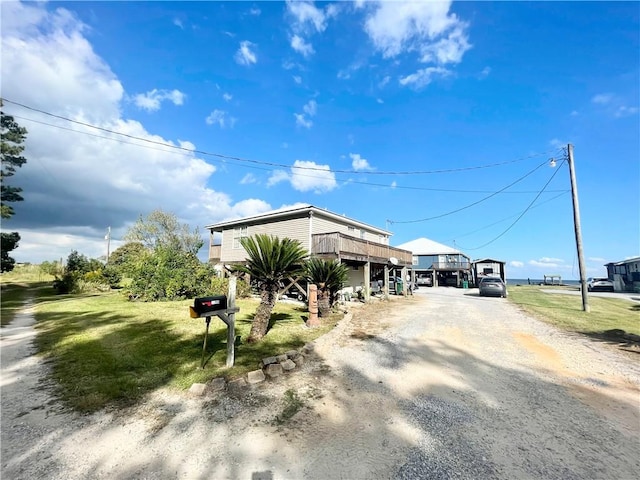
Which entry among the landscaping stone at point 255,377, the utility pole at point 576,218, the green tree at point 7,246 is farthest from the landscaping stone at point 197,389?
the green tree at point 7,246

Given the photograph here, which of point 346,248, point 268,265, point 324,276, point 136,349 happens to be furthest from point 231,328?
point 346,248

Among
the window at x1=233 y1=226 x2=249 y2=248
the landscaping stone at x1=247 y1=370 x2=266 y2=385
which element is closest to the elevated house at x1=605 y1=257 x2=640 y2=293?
the window at x1=233 y1=226 x2=249 y2=248

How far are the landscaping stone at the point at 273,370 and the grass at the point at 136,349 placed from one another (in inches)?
15.7

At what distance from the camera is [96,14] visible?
29.9 feet

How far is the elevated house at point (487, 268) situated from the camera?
39156 millimetres

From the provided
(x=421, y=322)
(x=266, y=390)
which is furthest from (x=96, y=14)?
(x=421, y=322)

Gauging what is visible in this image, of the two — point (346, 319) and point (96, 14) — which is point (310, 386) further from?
point (96, 14)

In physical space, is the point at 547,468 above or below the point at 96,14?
below

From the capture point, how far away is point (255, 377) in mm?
4688

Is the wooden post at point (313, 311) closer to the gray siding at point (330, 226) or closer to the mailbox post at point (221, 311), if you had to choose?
the mailbox post at point (221, 311)

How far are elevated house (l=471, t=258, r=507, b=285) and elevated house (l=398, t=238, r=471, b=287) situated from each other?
1021 millimetres

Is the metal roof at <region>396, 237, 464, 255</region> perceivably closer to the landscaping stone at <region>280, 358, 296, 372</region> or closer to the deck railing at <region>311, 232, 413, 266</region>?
the deck railing at <region>311, 232, 413, 266</region>

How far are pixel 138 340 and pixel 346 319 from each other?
630 centimetres

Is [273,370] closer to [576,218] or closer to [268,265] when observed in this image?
[268,265]
